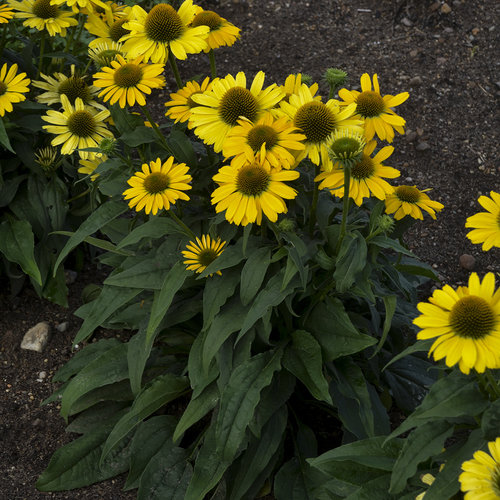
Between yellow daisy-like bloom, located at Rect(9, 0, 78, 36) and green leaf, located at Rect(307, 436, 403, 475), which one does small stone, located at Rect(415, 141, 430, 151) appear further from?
green leaf, located at Rect(307, 436, 403, 475)

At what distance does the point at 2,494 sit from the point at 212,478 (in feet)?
3.28

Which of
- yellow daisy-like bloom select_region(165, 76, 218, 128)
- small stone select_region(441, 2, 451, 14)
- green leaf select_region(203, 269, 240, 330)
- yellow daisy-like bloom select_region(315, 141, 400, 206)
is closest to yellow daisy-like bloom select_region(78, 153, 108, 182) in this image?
yellow daisy-like bloom select_region(165, 76, 218, 128)

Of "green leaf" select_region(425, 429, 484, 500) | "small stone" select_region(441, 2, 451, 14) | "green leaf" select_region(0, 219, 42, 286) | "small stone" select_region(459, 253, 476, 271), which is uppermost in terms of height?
"green leaf" select_region(425, 429, 484, 500)

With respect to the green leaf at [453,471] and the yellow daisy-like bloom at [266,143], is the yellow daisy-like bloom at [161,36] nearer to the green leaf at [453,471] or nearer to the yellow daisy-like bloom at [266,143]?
the yellow daisy-like bloom at [266,143]

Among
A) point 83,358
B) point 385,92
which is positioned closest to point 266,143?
point 83,358

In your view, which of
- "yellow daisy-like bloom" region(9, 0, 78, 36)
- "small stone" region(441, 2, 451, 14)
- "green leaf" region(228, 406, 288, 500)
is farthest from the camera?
"small stone" region(441, 2, 451, 14)

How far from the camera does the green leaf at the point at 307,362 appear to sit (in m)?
2.42

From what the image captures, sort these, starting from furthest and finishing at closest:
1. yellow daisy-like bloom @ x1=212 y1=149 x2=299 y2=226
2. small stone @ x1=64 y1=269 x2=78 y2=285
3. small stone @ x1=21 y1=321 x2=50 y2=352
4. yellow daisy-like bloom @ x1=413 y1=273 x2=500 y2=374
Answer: small stone @ x1=64 y1=269 x2=78 y2=285
small stone @ x1=21 y1=321 x2=50 y2=352
yellow daisy-like bloom @ x1=212 y1=149 x2=299 y2=226
yellow daisy-like bloom @ x1=413 y1=273 x2=500 y2=374

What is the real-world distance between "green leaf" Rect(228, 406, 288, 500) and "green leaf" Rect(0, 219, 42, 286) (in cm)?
130

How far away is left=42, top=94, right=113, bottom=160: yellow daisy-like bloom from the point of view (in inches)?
119

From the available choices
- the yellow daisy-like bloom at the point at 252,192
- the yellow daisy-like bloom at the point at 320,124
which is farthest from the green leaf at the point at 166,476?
the yellow daisy-like bloom at the point at 320,124

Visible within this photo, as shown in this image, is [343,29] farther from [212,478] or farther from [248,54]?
Result: [212,478]

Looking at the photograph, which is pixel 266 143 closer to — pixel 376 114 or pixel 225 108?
pixel 225 108

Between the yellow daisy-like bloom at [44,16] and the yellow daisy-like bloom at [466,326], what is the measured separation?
2198 millimetres
